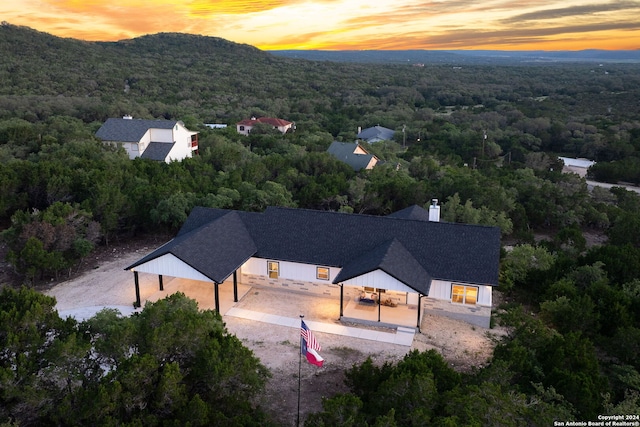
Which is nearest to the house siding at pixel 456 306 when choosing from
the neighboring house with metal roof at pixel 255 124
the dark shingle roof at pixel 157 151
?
the dark shingle roof at pixel 157 151

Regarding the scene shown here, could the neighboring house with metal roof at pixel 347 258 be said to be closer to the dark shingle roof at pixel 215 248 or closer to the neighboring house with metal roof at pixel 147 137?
the dark shingle roof at pixel 215 248

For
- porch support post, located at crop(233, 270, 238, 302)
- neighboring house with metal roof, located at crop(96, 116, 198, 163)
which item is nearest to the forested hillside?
neighboring house with metal roof, located at crop(96, 116, 198, 163)

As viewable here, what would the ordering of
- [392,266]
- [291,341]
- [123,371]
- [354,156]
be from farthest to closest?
1. [354,156]
2. [392,266]
3. [291,341]
4. [123,371]

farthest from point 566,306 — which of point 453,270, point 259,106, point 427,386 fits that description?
point 259,106

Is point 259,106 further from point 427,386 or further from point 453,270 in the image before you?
point 427,386

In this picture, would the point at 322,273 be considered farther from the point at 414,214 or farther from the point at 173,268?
the point at 414,214

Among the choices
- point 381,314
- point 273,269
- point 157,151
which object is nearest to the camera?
point 381,314

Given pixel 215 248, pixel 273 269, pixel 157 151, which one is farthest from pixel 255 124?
pixel 215 248
